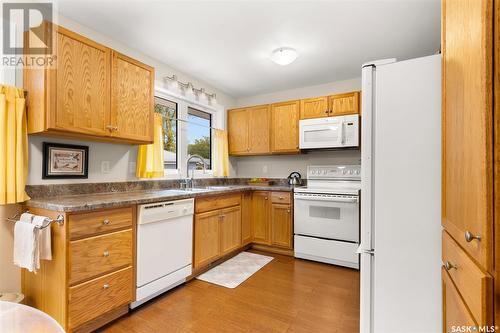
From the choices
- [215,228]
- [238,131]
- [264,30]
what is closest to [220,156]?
[238,131]

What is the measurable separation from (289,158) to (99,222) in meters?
2.96

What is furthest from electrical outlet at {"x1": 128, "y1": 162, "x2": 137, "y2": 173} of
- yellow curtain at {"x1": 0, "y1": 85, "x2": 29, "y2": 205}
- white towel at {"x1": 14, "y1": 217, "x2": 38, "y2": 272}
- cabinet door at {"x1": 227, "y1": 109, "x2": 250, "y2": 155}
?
cabinet door at {"x1": 227, "y1": 109, "x2": 250, "y2": 155}

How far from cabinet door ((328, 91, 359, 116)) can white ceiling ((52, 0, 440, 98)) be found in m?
0.35

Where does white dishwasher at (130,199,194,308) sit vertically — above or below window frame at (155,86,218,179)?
below

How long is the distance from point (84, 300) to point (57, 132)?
125 centimetres

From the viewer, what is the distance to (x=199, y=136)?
12.7ft

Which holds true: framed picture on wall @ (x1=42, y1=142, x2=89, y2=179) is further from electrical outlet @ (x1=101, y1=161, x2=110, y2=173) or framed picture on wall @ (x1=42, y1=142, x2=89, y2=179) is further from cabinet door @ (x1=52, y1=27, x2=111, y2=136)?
cabinet door @ (x1=52, y1=27, x2=111, y2=136)

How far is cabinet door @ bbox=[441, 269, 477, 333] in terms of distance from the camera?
795 millimetres

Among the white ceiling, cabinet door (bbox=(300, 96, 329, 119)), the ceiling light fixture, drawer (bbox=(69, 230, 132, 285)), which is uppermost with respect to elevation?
the white ceiling

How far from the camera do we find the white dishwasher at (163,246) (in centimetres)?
207

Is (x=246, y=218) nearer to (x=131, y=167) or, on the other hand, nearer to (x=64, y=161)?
(x=131, y=167)

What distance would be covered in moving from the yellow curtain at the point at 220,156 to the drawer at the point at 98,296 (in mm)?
2193

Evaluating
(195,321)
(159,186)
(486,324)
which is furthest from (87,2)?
(486,324)

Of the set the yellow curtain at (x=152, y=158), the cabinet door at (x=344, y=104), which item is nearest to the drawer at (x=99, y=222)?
the yellow curtain at (x=152, y=158)
